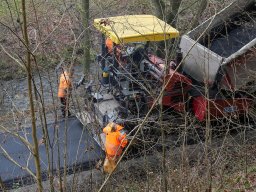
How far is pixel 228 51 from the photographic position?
8.18 m

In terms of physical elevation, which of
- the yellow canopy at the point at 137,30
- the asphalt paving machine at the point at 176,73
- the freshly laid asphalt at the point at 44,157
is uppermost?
the yellow canopy at the point at 137,30

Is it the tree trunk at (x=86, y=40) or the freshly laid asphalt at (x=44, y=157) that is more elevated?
the tree trunk at (x=86, y=40)

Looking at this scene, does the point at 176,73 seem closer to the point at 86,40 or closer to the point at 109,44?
the point at 109,44

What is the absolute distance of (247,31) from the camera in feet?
27.6

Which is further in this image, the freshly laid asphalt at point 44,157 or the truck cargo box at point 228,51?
the truck cargo box at point 228,51

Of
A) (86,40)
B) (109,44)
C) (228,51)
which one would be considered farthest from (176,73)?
(86,40)

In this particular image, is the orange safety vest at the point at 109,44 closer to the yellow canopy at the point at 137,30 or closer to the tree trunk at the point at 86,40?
the yellow canopy at the point at 137,30

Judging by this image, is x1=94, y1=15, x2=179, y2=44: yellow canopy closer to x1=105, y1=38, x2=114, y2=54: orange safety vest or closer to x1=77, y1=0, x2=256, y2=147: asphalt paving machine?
x1=77, y1=0, x2=256, y2=147: asphalt paving machine

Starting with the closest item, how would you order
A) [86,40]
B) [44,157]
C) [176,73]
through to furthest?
1. [44,157]
2. [176,73]
3. [86,40]

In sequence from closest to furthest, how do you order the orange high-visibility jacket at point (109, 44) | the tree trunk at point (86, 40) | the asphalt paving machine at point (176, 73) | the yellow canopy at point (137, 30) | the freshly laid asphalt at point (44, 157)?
the freshly laid asphalt at point (44, 157)
the yellow canopy at point (137, 30)
the asphalt paving machine at point (176, 73)
the orange high-visibility jacket at point (109, 44)
the tree trunk at point (86, 40)

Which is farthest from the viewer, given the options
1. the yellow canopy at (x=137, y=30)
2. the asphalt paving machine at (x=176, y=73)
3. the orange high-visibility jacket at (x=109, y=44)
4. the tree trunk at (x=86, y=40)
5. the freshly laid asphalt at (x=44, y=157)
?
the tree trunk at (x=86, y=40)

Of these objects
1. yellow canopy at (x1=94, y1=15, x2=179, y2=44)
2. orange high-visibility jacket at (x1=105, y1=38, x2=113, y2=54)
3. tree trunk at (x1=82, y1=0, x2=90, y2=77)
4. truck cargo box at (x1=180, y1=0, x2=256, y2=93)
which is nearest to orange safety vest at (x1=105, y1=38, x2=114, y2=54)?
orange high-visibility jacket at (x1=105, y1=38, x2=113, y2=54)

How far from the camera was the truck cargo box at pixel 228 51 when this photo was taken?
746cm

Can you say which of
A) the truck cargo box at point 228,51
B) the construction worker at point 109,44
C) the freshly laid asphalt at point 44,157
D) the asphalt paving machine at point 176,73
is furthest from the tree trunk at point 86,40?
the truck cargo box at point 228,51
